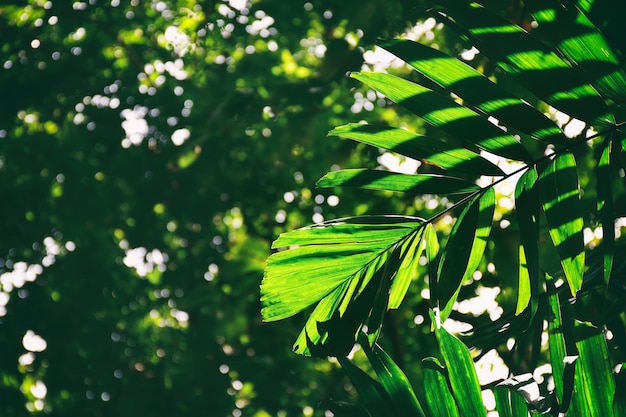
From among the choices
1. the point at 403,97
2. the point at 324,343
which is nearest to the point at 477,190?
the point at 403,97

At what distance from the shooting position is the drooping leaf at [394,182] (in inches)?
36.7

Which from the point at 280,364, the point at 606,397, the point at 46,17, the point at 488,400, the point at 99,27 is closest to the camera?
the point at 606,397

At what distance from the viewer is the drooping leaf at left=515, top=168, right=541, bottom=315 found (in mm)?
833

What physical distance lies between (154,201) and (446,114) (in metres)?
1.80

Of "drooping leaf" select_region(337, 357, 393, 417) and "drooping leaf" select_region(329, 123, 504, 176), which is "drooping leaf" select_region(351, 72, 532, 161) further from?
"drooping leaf" select_region(337, 357, 393, 417)

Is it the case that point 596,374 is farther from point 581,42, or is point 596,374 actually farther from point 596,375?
point 581,42

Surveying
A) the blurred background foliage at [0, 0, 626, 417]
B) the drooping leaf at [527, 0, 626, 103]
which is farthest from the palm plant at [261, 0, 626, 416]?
the blurred background foliage at [0, 0, 626, 417]

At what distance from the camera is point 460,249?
2.98 feet

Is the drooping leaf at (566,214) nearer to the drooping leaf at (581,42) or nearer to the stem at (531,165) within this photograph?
the stem at (531,165)

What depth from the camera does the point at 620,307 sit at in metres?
0.89

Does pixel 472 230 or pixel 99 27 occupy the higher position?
pixel 472 230

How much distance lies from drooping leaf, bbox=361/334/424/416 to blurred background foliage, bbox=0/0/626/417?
1092 mm

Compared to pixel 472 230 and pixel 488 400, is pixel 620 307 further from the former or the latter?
pixel 488 400

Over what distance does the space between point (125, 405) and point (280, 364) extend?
0.60 meters
